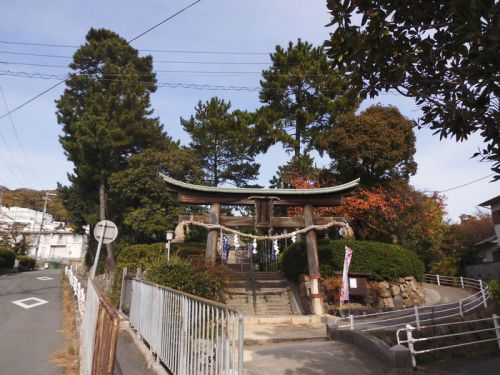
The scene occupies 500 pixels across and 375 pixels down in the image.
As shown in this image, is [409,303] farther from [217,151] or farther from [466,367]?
[217,151]

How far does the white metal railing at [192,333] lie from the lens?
3.48 meters

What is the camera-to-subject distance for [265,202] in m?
15.2

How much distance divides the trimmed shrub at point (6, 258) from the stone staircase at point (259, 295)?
83.6 feet

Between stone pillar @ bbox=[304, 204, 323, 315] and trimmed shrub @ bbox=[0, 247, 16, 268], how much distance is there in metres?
29.0

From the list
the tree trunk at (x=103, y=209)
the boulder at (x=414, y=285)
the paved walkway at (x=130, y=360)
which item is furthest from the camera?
the tree trunk at (x=103, y=209)

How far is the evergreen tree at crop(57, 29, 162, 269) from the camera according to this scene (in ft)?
89.7

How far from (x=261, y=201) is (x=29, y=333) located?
9158mm

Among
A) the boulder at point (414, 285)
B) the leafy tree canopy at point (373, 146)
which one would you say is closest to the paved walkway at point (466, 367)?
the boulder at point (414, 285)

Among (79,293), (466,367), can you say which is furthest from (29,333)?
(466,367)

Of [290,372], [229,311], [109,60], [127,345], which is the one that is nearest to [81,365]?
[127,345]

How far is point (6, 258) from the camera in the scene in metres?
32.6

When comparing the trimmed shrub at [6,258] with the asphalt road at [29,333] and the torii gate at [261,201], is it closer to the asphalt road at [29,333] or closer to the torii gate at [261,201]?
the asphalt road at [29,333]

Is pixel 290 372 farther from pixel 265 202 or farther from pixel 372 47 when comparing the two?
pixel 265 202

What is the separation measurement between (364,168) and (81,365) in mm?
17705
